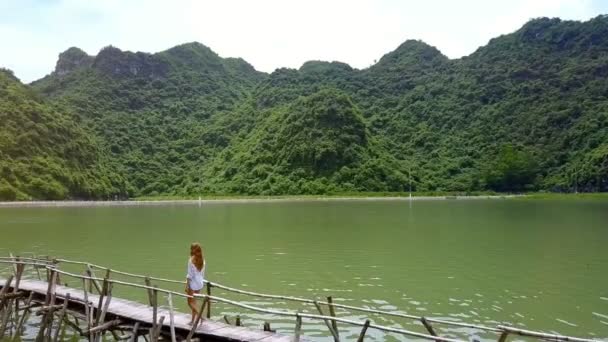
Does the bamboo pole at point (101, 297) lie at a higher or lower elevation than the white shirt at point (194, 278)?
lower

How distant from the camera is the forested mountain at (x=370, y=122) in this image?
12075cm

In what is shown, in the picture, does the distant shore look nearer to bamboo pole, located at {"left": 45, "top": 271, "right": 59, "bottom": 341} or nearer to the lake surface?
the lake surface

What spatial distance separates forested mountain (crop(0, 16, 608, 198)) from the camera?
4754 inches

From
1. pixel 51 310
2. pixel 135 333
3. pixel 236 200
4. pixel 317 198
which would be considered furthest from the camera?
pixel 317 198

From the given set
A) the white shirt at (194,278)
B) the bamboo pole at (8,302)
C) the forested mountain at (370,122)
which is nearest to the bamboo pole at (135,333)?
the white shirt at (194,278)

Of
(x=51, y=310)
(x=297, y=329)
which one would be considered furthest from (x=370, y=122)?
(x=297, y=329)

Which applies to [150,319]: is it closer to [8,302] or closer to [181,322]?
[181,322]

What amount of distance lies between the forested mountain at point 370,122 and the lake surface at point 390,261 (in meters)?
61.5

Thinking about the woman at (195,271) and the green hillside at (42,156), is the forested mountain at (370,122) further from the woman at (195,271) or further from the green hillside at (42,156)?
the woman at (195,271)

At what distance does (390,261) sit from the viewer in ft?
97.9

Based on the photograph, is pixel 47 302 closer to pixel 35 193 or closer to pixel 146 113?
pixel 35 193

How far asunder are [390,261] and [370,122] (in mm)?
127719

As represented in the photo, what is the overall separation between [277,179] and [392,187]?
24.6 metres

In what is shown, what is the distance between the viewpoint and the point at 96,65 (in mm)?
186375
